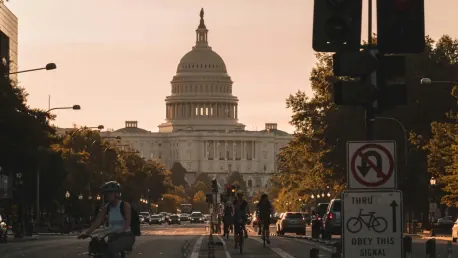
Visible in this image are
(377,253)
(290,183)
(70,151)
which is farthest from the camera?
(290,183)

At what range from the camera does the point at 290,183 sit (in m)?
150

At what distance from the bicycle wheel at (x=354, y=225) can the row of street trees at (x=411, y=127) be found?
54825 millimetres

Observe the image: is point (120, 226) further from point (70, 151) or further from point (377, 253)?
point (70, 151)

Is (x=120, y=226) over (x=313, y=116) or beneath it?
beneath

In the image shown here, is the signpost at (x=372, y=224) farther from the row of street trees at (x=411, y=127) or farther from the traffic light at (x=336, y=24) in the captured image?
the row of street trees at (x=411, y=127)

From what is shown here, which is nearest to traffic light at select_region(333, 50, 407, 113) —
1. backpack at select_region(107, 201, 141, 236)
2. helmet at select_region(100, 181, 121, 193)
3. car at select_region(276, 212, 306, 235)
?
helmet at select_region(100, 181, 121, 193)

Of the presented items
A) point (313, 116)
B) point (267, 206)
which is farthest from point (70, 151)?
point (267, 206)

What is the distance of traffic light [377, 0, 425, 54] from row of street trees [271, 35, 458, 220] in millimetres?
54254

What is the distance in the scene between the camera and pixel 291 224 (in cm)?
8838

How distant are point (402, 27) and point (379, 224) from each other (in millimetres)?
2396

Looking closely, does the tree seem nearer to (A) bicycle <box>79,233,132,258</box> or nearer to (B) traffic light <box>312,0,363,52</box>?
(A) bicycle <box>79,233,132,258</box>

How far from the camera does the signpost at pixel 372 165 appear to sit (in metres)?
17.6

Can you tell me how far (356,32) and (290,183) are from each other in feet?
435

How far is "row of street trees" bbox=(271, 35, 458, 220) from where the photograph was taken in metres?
79.2
